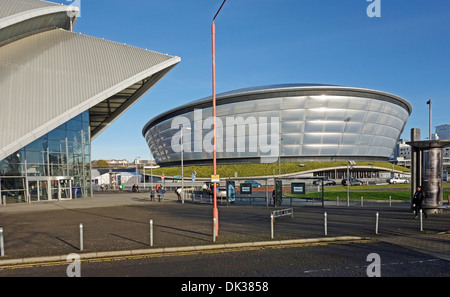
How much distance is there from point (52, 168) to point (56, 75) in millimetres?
11686

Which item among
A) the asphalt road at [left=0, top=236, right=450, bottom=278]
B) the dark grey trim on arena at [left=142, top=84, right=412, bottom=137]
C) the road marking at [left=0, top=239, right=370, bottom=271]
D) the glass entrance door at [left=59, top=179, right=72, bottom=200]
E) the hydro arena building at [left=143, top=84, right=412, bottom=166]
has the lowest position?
the glass entrance door at [left=59, top=179, right=72, bottom=200]

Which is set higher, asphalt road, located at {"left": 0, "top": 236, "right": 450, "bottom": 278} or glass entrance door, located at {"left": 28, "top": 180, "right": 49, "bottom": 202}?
asphalt road, located at {"left": 0, "top": 236, "right": 450, "bottom": 278}

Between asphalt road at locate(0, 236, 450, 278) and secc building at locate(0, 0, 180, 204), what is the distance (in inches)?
822

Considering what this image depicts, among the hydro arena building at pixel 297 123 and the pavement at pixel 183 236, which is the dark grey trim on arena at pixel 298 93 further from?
the pavement at pixel 183 236

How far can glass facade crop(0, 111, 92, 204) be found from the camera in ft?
112

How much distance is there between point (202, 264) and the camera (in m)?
9.03

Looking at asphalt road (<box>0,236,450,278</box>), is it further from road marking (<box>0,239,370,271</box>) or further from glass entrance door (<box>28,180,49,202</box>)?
glass entrance door (<box>28,180,49,202</box>)

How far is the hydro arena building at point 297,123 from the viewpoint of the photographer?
69688mm

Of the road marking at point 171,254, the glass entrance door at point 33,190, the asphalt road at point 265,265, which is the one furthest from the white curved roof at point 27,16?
the asphalt road at point 265,265

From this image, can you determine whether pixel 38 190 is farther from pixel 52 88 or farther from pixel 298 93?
pixel 298 93

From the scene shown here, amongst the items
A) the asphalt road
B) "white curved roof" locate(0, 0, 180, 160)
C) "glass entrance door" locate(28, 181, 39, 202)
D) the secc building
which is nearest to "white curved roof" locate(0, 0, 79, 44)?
the secc building

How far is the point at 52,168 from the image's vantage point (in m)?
36.8

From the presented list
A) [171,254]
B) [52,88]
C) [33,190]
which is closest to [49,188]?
[33,190]
